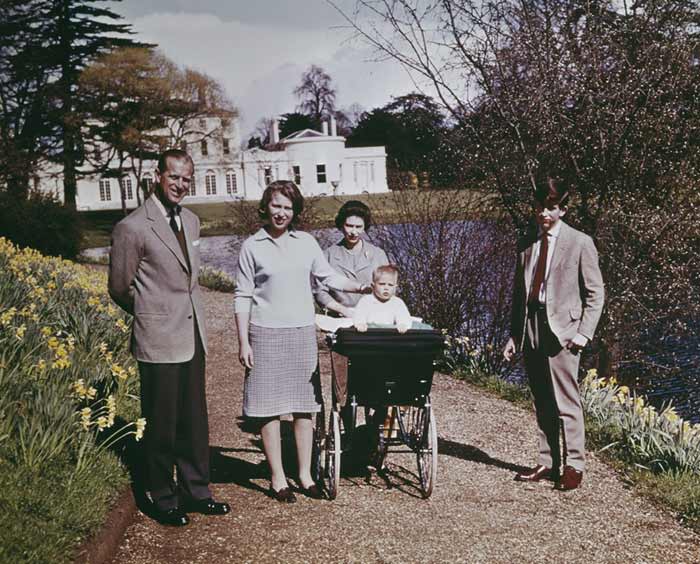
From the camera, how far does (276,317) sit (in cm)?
500

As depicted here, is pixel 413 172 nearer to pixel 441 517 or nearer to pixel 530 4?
pixel 530 4

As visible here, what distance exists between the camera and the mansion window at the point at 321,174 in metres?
68.0

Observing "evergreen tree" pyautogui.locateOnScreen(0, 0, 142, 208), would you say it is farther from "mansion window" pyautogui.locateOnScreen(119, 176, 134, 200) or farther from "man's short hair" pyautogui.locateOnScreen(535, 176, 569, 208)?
"man's short hair" pyautogui.locateOnScreen(535, 176, 569, 208)

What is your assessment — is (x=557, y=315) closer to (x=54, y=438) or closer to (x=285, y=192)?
(x=285, y=192)

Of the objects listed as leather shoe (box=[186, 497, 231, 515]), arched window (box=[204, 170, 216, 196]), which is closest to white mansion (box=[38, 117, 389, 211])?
arched window (box=[204, 170, 216, 196])

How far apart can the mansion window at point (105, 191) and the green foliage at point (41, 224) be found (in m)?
48.4

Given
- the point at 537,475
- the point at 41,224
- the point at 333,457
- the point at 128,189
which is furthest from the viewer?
the point at 128,189

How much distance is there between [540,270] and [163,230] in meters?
2.42

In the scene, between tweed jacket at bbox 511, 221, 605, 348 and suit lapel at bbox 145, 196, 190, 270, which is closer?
suit lapel at bbox 145, 196, 190, 270

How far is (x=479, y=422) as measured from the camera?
286 inches

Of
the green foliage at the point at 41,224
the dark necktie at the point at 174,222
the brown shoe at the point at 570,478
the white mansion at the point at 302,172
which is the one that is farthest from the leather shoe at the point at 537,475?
the white mansion at the point at 302,172

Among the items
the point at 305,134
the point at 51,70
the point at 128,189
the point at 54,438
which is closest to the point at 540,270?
the point at 54,438

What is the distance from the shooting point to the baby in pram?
5.14 metres

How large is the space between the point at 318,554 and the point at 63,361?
186 centimetres
